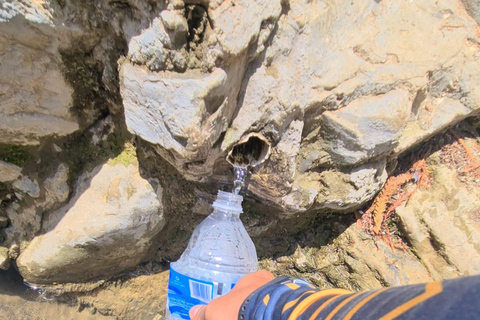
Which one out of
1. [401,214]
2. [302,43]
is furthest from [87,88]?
[401,214]

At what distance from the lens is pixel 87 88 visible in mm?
1858

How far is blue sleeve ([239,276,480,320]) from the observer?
2.23 feet

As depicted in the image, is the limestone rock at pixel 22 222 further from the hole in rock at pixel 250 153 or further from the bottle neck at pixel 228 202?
the hole in rock at pixel 250 153

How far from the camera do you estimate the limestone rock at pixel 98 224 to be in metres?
2.10

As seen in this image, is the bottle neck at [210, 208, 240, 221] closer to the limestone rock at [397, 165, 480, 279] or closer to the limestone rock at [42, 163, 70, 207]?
the limestone rock at [42, 163, 70, 207]

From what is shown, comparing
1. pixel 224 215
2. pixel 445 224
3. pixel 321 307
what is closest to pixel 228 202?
pixel 224 215

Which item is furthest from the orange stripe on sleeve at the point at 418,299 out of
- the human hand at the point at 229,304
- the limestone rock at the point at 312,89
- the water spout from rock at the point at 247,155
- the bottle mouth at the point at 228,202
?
the bottle mouth at the point at 228,202

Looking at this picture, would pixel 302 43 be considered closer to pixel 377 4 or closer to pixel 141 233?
pixel 377 4

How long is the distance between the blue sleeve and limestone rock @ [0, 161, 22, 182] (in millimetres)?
1708

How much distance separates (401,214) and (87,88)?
216 centimetres

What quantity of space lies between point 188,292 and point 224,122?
941 mm

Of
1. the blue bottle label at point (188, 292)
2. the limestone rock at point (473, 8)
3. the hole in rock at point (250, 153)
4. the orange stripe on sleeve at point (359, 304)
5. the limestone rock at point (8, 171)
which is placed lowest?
the blue bottle label at point (188, 292)

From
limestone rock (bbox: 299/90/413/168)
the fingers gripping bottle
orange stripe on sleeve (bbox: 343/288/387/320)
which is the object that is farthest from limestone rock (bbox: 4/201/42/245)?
orange stripe on sleeve (bbox: 343/288/387/320)

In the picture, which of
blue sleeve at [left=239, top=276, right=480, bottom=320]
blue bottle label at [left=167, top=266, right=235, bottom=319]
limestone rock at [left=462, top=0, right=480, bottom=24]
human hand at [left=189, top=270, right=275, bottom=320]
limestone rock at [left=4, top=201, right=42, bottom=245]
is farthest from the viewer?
limestone rock at [left=4, top=201, right=42, bottom=245]
